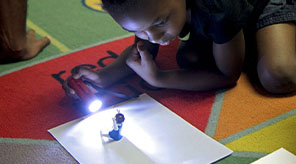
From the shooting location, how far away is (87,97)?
1.03m

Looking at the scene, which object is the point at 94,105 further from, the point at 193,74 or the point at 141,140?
the point at 193,74

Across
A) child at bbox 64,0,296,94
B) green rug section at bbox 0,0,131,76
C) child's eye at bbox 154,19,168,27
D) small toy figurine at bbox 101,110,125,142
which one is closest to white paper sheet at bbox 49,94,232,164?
small toy figurine at bbox 101,110,125,142

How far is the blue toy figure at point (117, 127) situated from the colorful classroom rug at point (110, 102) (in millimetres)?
108

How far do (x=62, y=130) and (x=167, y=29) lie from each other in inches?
13.8

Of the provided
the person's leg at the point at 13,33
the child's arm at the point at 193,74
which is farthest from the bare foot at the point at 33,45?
the child's arm at the point at 193,74

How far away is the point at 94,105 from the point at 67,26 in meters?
0.63

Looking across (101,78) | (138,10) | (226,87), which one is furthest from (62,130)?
(226,87)

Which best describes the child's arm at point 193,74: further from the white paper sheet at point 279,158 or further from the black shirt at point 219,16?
the white paper sheet at point 279,158

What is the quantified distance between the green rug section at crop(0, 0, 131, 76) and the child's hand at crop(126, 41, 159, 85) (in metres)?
0.35

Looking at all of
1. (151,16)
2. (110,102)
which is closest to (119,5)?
(151,16)

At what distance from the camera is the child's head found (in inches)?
34.2

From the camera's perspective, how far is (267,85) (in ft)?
3.57

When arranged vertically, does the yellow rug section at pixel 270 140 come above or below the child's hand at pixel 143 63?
below

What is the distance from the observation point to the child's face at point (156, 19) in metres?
0.87
